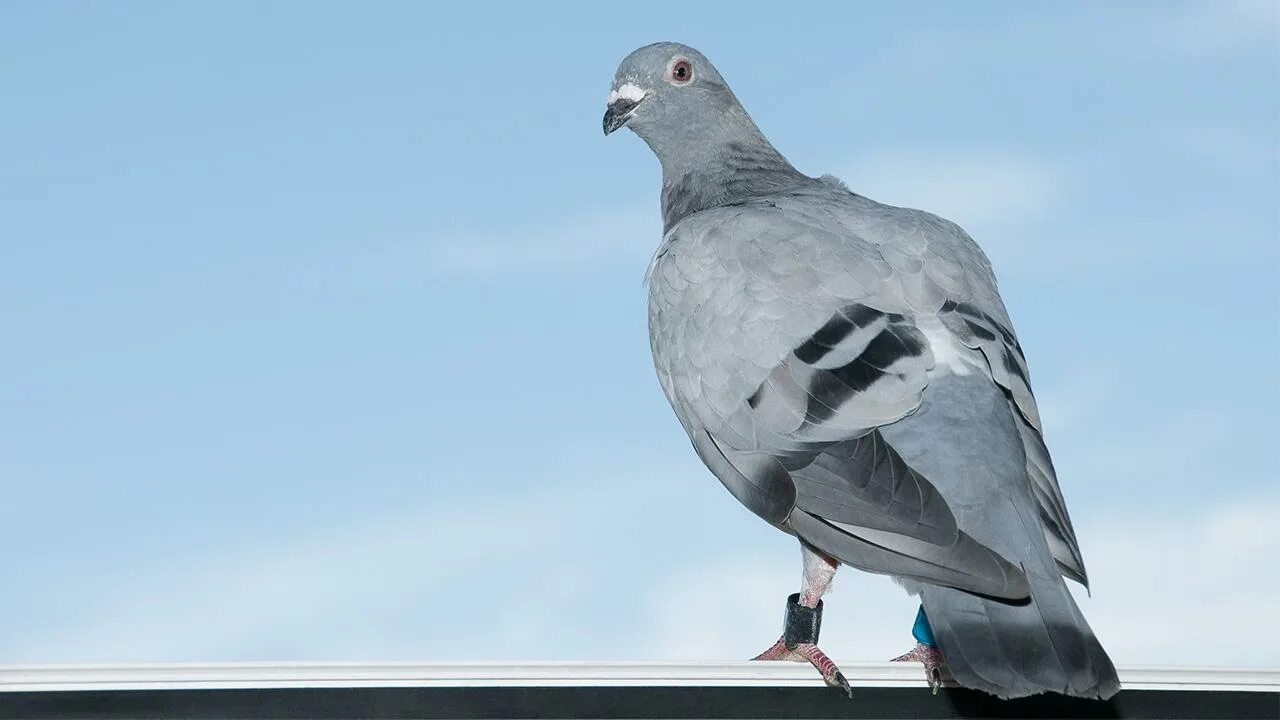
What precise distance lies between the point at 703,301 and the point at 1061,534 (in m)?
1.73

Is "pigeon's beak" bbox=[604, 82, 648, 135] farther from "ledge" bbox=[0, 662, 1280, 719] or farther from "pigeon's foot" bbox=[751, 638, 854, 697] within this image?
"ledge" bbox=[0, 662, 1280, 719]

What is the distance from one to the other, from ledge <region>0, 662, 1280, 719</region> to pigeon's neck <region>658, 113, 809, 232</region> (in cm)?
361

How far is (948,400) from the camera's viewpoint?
4703mm

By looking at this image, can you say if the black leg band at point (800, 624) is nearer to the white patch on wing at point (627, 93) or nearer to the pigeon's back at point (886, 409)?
the pigeon's back at point (886, 409)

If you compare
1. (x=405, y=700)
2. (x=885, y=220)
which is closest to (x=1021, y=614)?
(x=405, y=700)

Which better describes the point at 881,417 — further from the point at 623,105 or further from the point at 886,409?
the point at 623,105

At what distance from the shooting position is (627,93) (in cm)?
723

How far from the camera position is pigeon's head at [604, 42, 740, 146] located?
7.14m

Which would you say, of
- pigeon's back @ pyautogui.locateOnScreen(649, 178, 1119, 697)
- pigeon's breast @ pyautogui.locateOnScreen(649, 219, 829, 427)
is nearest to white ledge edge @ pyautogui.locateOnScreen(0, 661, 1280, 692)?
pigeon's back @ pyautogui.locateOnScreen(649, 178, 1119, 697)

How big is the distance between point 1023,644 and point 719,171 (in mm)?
3624

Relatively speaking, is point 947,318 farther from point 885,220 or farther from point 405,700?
point 405,700

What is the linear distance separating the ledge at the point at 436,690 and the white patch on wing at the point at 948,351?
1.58 m

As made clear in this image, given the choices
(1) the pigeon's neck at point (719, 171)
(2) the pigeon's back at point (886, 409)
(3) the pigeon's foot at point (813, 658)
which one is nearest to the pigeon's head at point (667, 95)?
(1) the pigeon's neck at point (719, 171)

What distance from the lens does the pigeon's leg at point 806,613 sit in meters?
4.82
